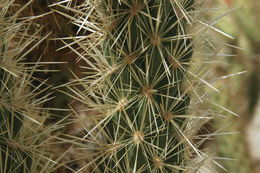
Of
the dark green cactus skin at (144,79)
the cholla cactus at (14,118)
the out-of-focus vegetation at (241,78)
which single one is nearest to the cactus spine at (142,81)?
the dark green cactus skin at (144,79)

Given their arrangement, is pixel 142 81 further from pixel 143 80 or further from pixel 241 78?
pixel 241 78

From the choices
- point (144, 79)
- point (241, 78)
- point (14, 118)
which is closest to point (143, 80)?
point (144, 79)

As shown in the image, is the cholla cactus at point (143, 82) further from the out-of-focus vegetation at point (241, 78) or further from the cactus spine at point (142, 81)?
the out-of-focus vegetation at point (241, 78)

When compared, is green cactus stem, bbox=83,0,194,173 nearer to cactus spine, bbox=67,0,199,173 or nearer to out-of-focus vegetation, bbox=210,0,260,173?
cactus spine, bbox=67,0,199,173

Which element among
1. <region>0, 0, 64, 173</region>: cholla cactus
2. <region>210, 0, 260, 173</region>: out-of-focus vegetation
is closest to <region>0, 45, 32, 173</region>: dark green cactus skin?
<region>0, 0, 64, 173</region>: cholla cactus

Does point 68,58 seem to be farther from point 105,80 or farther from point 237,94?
point 237,94
